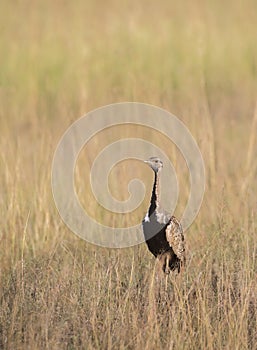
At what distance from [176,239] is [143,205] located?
758 mm

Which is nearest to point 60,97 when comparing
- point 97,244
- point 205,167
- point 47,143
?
point 47,143

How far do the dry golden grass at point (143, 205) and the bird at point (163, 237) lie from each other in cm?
7

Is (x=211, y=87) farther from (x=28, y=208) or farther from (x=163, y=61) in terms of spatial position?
(x=28, y=208)

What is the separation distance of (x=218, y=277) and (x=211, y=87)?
4.02m

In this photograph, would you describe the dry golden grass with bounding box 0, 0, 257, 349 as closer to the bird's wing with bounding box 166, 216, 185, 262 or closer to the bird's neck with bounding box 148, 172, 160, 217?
the bird's wing with bounding box 166, 216, 185, 262

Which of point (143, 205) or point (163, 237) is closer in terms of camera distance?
point (163, 237)

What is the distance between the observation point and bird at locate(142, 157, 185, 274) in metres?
3.71

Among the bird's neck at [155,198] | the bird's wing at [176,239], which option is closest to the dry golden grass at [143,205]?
the bird's wing at [176,239]

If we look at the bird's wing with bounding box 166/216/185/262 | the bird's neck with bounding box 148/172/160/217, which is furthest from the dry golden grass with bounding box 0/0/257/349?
the bird's neck with bounding box 148/172/160/217

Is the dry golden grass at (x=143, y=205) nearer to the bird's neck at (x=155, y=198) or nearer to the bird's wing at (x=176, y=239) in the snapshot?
the bird's wing at (x=176, y=239)

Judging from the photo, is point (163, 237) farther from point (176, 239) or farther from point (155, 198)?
point (155, 198)

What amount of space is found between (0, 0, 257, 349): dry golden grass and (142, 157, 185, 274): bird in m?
0.07

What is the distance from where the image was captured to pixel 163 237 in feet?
12.2

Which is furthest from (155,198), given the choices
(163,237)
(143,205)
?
(143,205)
